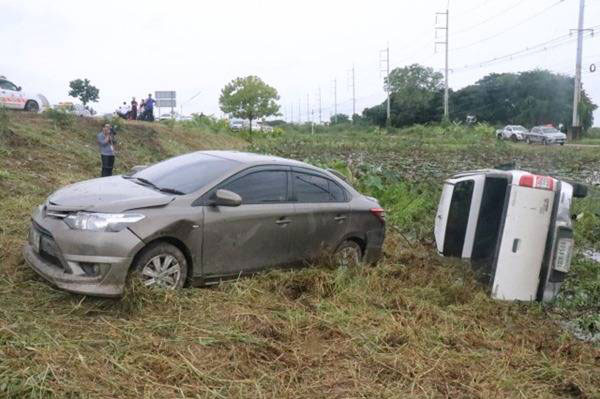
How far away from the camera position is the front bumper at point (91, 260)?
5.14m

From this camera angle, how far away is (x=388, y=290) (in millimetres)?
6836

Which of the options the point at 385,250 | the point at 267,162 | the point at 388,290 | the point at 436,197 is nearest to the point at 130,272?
the point at 267,162

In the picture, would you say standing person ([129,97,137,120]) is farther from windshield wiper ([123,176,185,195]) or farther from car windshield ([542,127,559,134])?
car windshield ([542,127,559,134])

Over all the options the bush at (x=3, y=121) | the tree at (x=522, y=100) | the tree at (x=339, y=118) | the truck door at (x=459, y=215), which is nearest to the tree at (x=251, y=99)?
the tree at (x=522, y=100)

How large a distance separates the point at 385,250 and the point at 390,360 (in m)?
4.64

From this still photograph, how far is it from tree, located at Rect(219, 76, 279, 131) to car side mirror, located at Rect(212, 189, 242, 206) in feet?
155

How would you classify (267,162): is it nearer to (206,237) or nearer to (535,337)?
(206,237)

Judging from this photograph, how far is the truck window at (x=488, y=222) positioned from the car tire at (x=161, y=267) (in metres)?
4.00

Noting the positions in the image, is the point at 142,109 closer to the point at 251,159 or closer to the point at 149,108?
the point at 149,108

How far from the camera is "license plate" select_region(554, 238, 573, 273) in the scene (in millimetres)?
7012

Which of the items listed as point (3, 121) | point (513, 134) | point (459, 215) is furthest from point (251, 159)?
point (513, 134)

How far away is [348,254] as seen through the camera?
7488 millimetres

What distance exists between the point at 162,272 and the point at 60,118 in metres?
15.0

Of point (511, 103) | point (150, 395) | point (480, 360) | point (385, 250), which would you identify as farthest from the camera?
point (511, 103)
